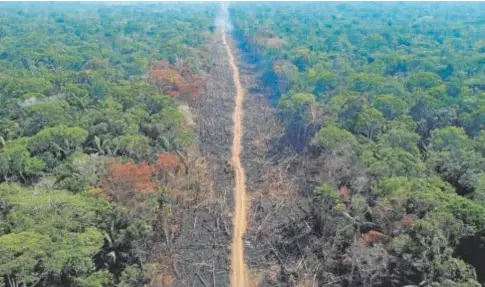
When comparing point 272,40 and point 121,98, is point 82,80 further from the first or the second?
point 272,40

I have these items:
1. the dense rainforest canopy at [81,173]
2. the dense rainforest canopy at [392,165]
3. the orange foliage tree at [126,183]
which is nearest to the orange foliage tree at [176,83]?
the dense rainforest canopy at [81,173]

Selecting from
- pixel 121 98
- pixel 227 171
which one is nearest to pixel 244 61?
pixel 121 98

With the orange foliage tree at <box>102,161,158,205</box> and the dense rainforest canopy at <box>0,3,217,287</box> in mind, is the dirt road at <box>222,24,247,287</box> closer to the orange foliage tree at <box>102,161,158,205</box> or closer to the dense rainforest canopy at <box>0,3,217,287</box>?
the dense rainforest canopy at <box>0,3,217,287</box>

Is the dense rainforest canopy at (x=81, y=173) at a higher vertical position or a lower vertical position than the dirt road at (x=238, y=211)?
higher

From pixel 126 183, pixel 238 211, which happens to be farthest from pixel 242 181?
pixel 126 183

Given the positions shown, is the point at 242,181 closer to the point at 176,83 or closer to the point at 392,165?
the point at 392,165

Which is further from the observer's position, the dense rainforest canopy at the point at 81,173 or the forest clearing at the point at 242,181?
the forest clearing at the point at 242,181

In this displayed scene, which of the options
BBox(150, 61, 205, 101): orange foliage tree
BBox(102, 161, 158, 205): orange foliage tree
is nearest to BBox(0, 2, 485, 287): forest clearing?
BBox(102, 161, 158, 205): orange foliage tree

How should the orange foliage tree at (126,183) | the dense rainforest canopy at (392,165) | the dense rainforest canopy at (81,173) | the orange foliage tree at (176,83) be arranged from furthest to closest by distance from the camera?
the orange foliage tree at (176,83)
the orange foliage tree at (126,183)
the dense rainforest canopy at (392,165)
the dense rainforest canopy at (81,173)

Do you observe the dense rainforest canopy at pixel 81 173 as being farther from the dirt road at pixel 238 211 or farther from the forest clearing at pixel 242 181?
the dirt road at pixel 238 211

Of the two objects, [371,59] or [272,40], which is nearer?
[371,59]
